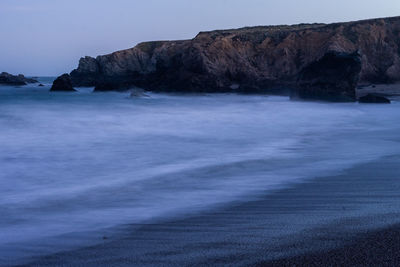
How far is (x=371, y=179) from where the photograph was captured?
210 inches

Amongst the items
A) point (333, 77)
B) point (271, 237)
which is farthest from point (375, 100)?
point (271, 237)

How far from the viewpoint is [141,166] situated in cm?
692

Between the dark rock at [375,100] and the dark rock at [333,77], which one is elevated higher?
the dark rock at [333,77]

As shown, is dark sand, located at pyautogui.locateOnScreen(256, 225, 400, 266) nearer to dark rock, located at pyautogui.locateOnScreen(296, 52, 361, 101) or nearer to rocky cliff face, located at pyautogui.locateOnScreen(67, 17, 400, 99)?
dark rock, located at pyautogui.locateOnScreen(296, 52, 361, 101)

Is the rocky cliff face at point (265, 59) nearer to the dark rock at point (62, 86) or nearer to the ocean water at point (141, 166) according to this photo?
the dark rock at point (62, 86)

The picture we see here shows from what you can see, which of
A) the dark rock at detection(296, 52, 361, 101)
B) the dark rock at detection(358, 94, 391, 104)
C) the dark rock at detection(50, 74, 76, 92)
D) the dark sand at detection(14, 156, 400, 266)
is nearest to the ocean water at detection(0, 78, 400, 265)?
the dark sand at detection(14, 156, 400, 266)

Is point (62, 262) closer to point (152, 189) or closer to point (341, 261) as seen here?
point (341, 261)

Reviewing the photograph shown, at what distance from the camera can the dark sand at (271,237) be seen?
277 centimetres

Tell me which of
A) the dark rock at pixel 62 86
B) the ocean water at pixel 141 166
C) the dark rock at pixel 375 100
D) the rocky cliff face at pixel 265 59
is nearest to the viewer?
the ocean water at pixel 141 166

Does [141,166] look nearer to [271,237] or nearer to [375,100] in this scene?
[271,237]

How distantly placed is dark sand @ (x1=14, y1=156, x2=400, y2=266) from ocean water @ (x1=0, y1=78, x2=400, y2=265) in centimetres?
27

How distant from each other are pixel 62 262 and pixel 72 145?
21.3ft

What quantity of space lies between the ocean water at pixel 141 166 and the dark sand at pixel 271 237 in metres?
0.27

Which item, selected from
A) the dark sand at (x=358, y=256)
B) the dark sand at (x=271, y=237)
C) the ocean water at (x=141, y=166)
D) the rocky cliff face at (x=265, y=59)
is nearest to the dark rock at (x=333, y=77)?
the rocky cliff face at (x=265, y=59)
